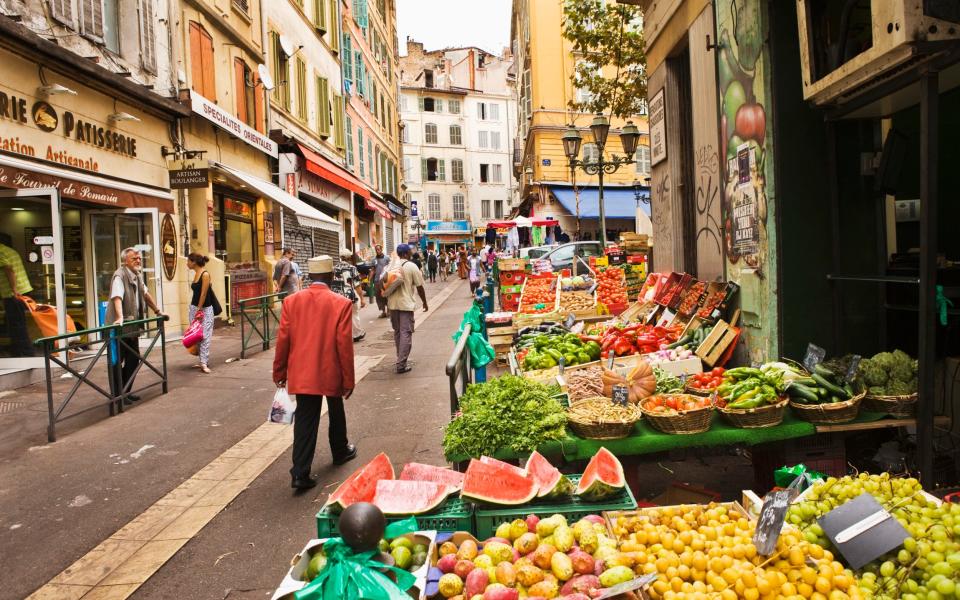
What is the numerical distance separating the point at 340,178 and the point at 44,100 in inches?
542

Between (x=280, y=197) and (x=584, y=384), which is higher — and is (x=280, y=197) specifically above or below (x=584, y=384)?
above

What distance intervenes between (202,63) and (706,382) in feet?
46.7

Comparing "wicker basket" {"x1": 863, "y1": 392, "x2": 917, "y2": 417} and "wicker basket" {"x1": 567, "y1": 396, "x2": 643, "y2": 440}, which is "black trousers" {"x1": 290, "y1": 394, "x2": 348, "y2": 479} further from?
"wicker basket" {"x1": 863, "y1": 392, "x2": 917, "y2": 417}

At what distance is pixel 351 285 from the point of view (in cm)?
1689

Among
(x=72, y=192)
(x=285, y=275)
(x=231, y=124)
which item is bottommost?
(x=285, y=275)

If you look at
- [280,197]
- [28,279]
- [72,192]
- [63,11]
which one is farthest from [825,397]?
[280,197]

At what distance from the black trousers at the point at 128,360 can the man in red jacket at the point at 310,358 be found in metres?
3.58

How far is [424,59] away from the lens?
2525 inches

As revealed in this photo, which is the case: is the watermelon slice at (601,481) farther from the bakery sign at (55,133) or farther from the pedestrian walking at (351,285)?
the pedestrian walking at (351,285)

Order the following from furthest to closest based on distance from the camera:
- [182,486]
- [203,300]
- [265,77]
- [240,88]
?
[265,77] → [240,88] → [203,300] → [182,486]

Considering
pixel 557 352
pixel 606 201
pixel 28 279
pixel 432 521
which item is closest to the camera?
pixel 432 521

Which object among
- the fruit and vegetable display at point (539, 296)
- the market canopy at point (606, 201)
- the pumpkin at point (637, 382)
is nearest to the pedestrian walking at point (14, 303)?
the fruit and vegetable display at point (539, 296)

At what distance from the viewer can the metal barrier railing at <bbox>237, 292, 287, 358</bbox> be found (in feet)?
37.4

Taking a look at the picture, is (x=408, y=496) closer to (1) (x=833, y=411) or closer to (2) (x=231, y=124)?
(1) (x=833, y=411)
